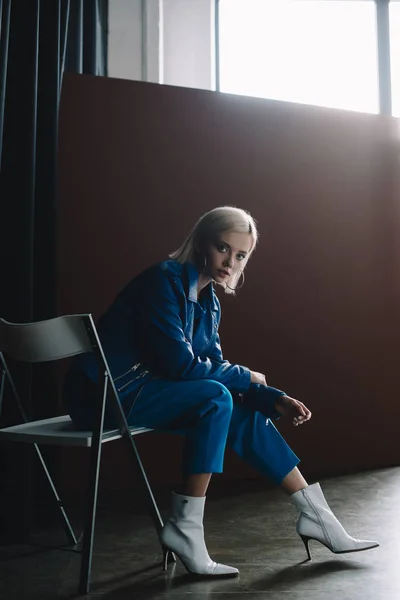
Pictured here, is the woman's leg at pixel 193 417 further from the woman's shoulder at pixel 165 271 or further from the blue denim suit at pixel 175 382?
the woman's shoulder at pixel 165 271

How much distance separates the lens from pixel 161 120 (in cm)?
306

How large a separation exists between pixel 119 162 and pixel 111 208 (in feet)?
0.69

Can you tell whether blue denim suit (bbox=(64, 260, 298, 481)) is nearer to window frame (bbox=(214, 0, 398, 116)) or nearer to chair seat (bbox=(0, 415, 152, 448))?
chair seat (bbox=(0, 415, 152, 448))

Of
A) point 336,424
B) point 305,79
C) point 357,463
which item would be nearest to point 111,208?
point 336,424

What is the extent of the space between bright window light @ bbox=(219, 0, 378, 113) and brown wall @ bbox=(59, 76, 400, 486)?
148cm

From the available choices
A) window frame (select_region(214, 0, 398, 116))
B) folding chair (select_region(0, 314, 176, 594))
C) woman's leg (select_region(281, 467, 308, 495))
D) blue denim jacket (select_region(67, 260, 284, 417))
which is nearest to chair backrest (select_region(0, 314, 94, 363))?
folding chair (select_region(0, 314, 176, 594))

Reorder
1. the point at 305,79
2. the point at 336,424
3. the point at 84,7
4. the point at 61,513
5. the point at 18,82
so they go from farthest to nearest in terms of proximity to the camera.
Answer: the point at 305,79
the point at 84,7
the point at 336,424
the point at 18,82
the point at 61,513

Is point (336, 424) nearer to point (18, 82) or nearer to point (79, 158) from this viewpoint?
point (79, 158)

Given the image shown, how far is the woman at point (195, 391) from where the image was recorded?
5.62 ft

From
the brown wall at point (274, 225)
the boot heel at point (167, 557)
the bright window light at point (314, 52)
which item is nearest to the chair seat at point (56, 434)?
the boot heel at point (167, 557)

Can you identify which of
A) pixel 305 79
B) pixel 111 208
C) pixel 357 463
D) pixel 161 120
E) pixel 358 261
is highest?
pixel 305 79

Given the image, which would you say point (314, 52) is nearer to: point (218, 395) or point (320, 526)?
point (218, 395)

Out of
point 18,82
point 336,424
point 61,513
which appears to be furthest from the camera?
point 336,424

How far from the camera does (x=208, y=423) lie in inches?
67.5
